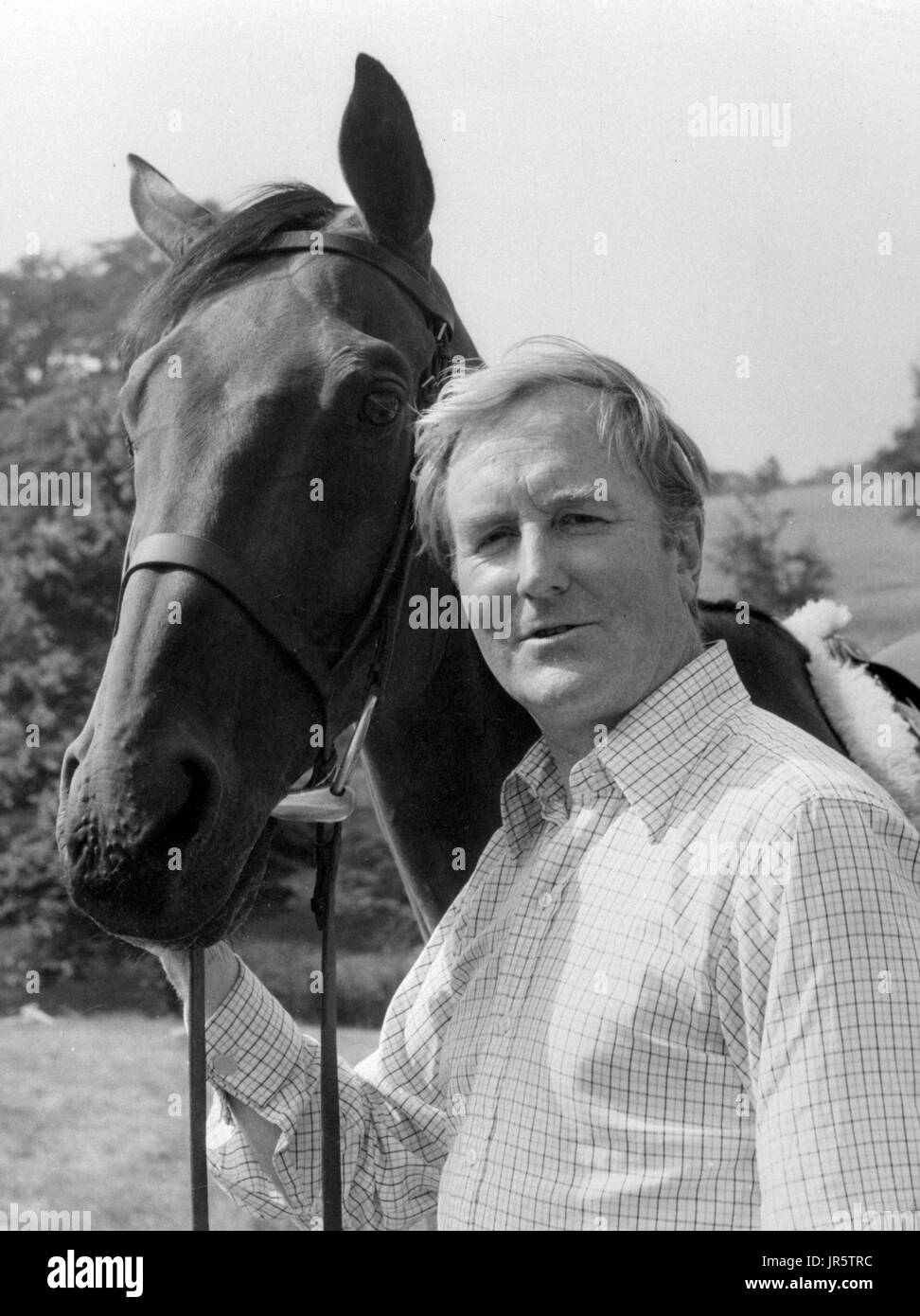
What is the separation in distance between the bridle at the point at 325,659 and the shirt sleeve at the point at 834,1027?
1.90ft

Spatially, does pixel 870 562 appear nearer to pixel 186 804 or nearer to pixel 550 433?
pixel 550 433

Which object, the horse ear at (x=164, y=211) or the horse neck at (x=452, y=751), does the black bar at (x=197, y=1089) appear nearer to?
the horse neck at (x=452, y=751)

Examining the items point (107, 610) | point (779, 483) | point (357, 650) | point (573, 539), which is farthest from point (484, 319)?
point (107, 610)

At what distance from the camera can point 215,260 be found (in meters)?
1.61

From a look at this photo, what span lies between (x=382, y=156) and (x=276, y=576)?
65 cm

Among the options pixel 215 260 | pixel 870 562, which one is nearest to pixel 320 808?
pixel 215 260

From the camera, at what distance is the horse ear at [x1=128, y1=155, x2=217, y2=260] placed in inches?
73.4

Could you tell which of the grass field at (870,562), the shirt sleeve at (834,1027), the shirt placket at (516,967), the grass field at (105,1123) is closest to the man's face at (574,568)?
the shirt placket at (516,967)

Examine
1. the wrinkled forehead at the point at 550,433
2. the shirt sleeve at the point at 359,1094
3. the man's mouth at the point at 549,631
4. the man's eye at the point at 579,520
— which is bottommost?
the shirt sleeve at the point at 359,1094

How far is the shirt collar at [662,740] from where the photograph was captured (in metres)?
1.13

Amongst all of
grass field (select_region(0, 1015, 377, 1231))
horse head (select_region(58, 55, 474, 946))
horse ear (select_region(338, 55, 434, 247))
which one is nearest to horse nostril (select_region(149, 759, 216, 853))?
horse head (select_region(58, 55, 474, 946))

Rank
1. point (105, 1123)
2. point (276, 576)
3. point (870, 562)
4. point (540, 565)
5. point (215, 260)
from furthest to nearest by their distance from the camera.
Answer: point (105, 1123) → point (870, 562) → point (215, 260) → point (276, 576) → point (540, 565)

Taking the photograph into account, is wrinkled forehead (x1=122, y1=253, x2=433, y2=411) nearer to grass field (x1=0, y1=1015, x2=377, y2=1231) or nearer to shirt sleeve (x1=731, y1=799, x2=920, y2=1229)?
shirt sleeve (x1=731, y1=799, x2=920, y2=1229)

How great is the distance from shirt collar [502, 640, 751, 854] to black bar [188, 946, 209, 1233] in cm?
50
